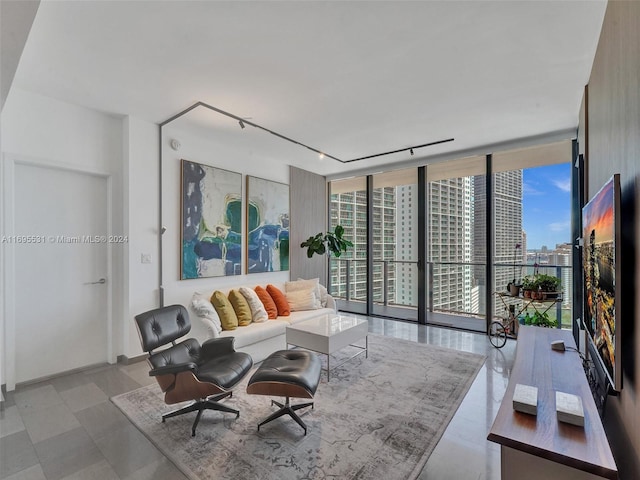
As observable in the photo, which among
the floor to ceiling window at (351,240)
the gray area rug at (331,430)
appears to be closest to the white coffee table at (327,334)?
the gray area rug at (331,430)

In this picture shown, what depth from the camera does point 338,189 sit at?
21.9ft

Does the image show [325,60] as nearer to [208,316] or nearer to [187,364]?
[187,364]

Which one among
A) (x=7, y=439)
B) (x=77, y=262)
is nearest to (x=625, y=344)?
(x=7, y=439)

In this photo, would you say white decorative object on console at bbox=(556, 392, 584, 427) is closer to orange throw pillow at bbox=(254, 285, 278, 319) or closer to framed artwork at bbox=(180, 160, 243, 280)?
orange throw pillow at bbox=(254, 285, 278, 319)

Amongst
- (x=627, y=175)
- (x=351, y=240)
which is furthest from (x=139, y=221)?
(x=627, y=175)

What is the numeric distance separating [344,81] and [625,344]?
2639mm

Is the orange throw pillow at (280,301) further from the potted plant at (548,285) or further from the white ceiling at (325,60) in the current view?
the potted plant at (548,285)

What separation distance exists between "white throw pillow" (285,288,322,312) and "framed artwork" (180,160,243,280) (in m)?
0.91

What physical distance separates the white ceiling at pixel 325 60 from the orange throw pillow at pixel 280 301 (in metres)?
2.28

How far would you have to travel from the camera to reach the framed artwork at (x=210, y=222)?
4.03m

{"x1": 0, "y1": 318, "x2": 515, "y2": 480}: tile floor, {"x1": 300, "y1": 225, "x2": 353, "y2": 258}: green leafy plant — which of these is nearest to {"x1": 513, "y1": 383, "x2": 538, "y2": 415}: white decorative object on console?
{"x1": 0, "y1": 318, "x2": 515, "y2": 480}: tile floor

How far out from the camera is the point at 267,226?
16.8 feet

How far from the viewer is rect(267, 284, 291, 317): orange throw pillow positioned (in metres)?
4.33

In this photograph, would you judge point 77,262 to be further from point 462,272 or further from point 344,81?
point 462,272
